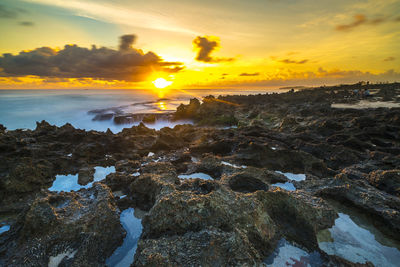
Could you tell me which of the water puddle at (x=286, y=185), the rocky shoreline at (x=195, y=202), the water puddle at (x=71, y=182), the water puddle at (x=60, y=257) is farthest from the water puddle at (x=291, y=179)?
the water puddle at (x=71, y=182)

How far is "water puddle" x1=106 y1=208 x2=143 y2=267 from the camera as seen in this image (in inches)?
159

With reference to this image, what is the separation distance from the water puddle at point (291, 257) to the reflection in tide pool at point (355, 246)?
47cm

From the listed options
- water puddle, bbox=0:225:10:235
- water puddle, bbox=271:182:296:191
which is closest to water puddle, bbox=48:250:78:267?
water puddle, bbox=0:225:10:235

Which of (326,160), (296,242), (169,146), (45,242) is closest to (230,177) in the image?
(296,242)

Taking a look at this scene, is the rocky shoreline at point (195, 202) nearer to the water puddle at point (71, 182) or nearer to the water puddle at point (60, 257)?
the water puddle at point (60, 257)

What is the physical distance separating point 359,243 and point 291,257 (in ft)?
6.25

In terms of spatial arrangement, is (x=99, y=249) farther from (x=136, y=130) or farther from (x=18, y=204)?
(x=136, y=130)

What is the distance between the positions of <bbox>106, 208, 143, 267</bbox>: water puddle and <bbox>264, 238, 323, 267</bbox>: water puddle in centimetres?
307

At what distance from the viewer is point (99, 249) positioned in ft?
13.3

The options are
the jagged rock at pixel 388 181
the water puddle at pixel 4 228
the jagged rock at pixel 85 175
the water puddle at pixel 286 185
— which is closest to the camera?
the water puddle at pixel 4 228

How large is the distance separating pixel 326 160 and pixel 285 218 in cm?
575

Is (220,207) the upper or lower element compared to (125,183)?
upper

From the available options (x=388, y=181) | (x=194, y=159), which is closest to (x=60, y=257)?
(x=194, y=159)

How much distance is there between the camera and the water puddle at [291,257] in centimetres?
378
